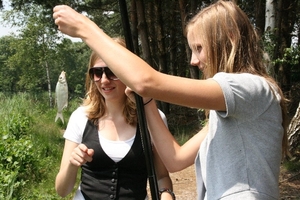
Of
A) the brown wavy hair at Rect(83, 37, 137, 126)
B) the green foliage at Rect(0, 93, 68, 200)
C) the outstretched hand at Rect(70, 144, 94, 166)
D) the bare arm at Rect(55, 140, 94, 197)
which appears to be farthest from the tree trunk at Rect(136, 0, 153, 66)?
the outstretched hand at Rect(70, 144, 94, 166)

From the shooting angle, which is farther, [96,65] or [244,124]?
[96,65]

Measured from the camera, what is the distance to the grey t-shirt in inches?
49.9

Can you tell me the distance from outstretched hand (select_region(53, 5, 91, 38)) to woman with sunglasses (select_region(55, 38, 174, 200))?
0.53 metres

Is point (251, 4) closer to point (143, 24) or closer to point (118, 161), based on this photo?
point (143, 24)

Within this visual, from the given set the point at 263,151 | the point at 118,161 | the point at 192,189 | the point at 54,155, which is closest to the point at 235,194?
the point at 263,151

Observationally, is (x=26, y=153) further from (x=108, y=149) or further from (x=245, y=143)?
(x=245, y=143)

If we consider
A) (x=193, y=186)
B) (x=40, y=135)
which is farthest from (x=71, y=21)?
(x=40, y=135)

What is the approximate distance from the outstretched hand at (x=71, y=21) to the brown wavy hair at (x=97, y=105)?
0.64 metres

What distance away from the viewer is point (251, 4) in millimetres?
11969

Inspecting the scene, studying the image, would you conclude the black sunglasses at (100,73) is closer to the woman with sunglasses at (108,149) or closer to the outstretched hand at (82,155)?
the woman with sunglasses at (108,149)

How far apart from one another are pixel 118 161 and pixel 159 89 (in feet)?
2.55

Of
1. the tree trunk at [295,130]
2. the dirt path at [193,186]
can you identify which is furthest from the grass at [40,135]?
the tree trunk at [295,130]

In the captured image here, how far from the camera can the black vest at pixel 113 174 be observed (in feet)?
6.25

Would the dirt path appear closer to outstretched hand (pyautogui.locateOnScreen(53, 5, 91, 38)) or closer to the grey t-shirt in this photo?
the grey t-shirt
